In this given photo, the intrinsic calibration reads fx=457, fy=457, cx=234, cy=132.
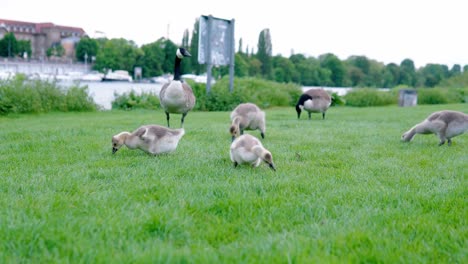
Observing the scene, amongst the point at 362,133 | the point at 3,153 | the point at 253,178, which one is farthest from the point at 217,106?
the point at 253,178

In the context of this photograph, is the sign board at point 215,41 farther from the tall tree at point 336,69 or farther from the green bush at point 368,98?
the tall tree at point 336,69

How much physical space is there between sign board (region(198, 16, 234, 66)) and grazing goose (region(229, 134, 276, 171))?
17.6 m

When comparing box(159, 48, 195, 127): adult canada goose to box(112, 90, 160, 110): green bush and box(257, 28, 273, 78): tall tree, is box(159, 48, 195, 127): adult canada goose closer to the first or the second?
box(112, 90, 160, 110): green bush

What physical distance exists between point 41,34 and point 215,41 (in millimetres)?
135301

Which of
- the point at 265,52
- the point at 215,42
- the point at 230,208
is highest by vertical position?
the point at 265,52

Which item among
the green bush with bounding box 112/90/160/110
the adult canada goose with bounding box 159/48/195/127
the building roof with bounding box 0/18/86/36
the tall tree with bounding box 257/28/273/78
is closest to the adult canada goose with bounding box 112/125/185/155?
the adult canada goose with bounding box 159/48/195/127

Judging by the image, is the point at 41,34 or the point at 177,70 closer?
the point at 177,70

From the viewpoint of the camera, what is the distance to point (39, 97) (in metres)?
20.0

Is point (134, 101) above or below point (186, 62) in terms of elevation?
below

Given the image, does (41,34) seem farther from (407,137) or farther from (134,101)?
(407,137)

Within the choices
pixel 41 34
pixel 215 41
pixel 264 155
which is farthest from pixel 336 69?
pixel 41 34

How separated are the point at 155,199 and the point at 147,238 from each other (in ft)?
3.46

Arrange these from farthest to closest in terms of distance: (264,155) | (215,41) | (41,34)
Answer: (41,34) → (215,41) → (264,155)

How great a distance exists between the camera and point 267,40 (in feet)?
215
